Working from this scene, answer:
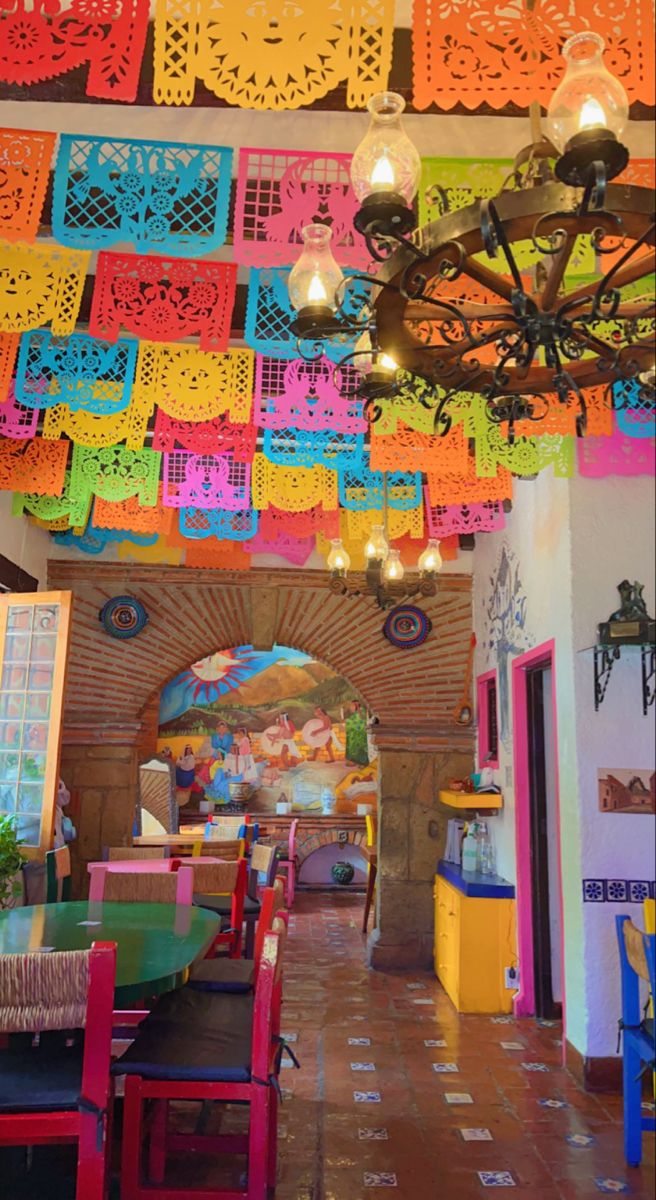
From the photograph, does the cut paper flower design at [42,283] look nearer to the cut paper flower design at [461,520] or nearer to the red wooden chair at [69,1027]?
the red wooden chair at [69,1027]

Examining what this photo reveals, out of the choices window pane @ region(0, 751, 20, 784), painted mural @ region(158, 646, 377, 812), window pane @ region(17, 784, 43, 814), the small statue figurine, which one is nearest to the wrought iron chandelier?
the small statue figurine

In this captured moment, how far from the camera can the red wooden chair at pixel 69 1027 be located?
1.83m

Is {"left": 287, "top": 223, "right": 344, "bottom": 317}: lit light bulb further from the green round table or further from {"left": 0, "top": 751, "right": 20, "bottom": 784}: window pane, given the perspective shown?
{"left": 0, "top": 751, "right": 20, "bottom": 784}: window pane

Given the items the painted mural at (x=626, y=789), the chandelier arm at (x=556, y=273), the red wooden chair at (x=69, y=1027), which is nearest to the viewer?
the chandelier arm at (x=556, y=273)

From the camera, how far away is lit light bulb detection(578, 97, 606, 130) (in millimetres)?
1259

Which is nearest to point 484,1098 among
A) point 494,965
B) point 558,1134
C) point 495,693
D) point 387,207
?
point 558,1134

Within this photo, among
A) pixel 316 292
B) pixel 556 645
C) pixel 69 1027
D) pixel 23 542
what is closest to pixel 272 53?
pixel 316 292

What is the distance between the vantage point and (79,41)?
1.74m

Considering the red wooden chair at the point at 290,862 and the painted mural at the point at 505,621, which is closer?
the painted mural at the point at 505,621

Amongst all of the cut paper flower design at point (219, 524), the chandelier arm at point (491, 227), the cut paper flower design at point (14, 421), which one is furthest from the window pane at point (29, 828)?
the chandelier arm at point (491, 227)

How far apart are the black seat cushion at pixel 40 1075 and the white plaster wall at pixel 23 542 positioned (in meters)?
3.82

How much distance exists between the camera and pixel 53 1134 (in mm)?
1909

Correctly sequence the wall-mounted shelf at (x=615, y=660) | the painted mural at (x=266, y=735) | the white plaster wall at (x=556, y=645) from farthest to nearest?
the painted mural at (x=266, y=735), the white plaster wall at (x=556, y=645), the wall-mounted shelf at (x=615, y=660)

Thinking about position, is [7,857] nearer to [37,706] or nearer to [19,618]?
[37,706]
